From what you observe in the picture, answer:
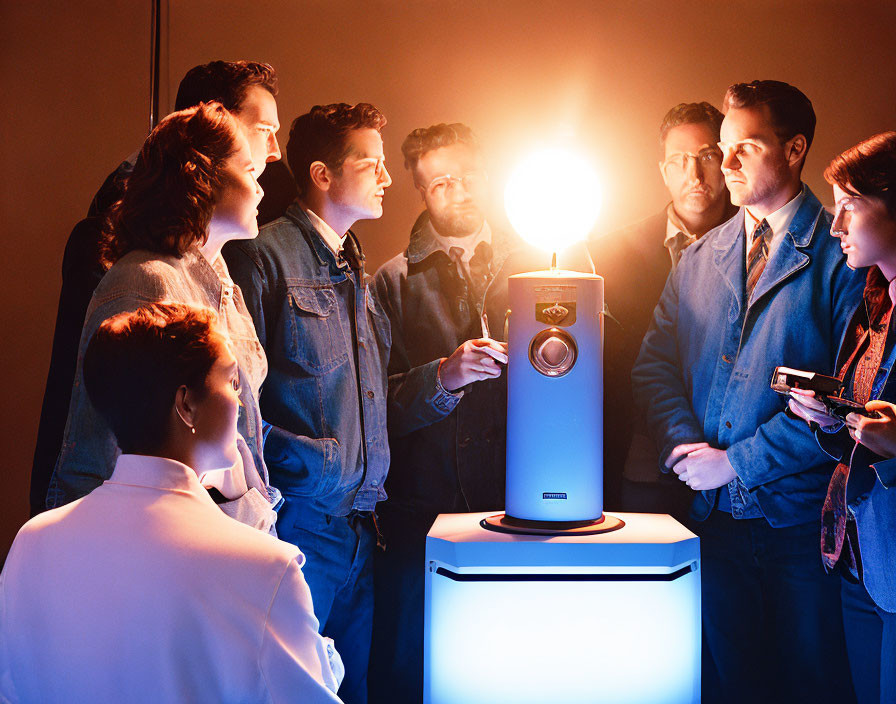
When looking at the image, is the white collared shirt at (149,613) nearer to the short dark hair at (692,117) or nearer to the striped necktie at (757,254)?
→ the striped necktie at (757,254)

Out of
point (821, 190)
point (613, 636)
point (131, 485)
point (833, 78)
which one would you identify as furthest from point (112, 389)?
point (833, 78)

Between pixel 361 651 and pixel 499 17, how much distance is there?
6.18 ft

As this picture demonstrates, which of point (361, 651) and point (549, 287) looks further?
point (361, 651)

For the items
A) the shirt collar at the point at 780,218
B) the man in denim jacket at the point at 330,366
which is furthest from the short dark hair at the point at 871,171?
the man in denim jacket at the point at 330,366

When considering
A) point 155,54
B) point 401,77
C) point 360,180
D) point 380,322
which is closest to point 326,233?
point 360,180

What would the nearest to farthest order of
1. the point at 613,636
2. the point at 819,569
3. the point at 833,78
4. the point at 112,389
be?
the point at 112,389, the point at 613,636, the point at 819,569, the point at 833,78

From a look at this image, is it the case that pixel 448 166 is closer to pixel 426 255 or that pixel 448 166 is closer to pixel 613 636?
pixel 426 255

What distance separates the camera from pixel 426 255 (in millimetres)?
2504

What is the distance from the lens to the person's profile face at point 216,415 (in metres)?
1.18

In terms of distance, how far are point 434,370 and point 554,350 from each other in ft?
1.87

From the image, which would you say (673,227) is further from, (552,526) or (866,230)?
(552,526)

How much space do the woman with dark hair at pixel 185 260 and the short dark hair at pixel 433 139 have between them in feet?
2.62

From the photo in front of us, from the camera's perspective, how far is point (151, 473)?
1077 mm

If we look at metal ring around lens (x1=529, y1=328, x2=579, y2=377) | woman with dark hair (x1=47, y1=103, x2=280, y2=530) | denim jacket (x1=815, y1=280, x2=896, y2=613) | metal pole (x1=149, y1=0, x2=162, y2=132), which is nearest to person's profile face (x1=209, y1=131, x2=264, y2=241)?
woman with dark hair (x1=47, y1=103, x2=280, y2=530)
